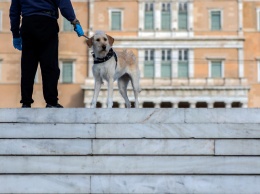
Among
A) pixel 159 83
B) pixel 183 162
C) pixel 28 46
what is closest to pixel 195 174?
pixel 183 162

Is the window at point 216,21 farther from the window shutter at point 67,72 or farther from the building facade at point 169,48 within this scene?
the window shutter at point 67,72

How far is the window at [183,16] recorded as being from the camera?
40812 mm

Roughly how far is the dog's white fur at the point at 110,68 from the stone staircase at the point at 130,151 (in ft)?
7.93

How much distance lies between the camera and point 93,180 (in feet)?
25.1

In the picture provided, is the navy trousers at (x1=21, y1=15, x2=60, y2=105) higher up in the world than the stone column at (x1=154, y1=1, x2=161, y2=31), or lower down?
lower down

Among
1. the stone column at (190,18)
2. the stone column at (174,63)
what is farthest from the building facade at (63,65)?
the stone column at (190,18)

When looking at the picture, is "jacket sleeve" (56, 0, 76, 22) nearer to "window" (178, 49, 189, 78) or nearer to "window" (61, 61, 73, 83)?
"window" (178, 49, 189, 78)

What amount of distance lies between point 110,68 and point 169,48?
29.9m

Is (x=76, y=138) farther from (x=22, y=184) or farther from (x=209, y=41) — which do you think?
(x=209, y=41)

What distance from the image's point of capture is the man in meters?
8.95

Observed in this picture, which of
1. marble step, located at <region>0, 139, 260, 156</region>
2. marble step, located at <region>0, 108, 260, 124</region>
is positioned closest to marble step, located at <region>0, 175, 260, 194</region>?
marble step, located at <region>0, 139, 260, 156</region>

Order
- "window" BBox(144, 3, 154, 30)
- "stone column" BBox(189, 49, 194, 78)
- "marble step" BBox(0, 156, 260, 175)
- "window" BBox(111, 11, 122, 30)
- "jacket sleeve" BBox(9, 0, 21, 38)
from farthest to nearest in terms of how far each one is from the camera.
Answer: "window" BBox(111, 11, 122, 30)
"window" BBox(144, 3, 154, 30)
"stone column" BBox(189, 49, 194, 78)
"jacket sleeve" BBox(9, 0, 21, 38)
"marble step" BBox(0, 156, 260, 175)

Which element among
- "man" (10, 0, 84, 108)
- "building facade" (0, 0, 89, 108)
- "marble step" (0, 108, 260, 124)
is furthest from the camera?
"building facade" (0, 0, 89, 108)

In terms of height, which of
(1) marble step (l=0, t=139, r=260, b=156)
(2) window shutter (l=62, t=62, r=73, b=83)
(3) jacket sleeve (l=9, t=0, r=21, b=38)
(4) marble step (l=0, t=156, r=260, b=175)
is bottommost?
(4) marble step (l=0, t=156, r=260, b=175)
